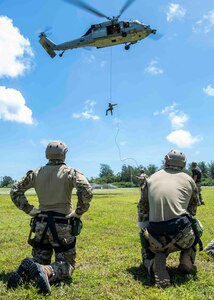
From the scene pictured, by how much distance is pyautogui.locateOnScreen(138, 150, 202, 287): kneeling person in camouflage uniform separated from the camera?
17.0 feet

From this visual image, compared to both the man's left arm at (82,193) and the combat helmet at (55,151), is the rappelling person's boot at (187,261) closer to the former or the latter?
the man's left arm at (82,193)

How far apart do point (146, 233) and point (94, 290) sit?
107 cm

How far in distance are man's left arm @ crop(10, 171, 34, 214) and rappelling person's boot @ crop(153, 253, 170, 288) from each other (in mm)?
1945

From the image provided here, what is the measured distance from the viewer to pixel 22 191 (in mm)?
5656

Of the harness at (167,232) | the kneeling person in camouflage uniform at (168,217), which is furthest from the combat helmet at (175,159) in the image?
the harness at (167,232)

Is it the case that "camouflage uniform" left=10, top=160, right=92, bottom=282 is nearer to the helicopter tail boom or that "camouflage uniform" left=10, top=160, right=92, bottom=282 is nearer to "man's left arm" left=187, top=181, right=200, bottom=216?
"man's left arm" left=187, top=181, right=200, bottom=216

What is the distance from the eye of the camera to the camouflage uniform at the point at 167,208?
522 centimetres

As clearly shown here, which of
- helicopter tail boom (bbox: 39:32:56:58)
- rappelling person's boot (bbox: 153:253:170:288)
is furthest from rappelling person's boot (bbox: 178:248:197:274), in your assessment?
helicopter tail boom (bbox: 39:32:56:58)

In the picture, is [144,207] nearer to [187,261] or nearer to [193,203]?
[193,203]

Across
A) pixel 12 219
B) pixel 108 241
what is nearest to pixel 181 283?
pixel 108 241

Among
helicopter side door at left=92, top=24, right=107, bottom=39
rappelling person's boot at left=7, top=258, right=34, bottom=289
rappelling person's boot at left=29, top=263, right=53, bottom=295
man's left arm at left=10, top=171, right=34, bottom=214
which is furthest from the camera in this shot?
helicopter side door at left=92, top=24, right=107, bottom=39

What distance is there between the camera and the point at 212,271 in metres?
5.75

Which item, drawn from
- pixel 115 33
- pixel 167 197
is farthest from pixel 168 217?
pixel 115 33

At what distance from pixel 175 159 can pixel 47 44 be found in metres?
27.7
